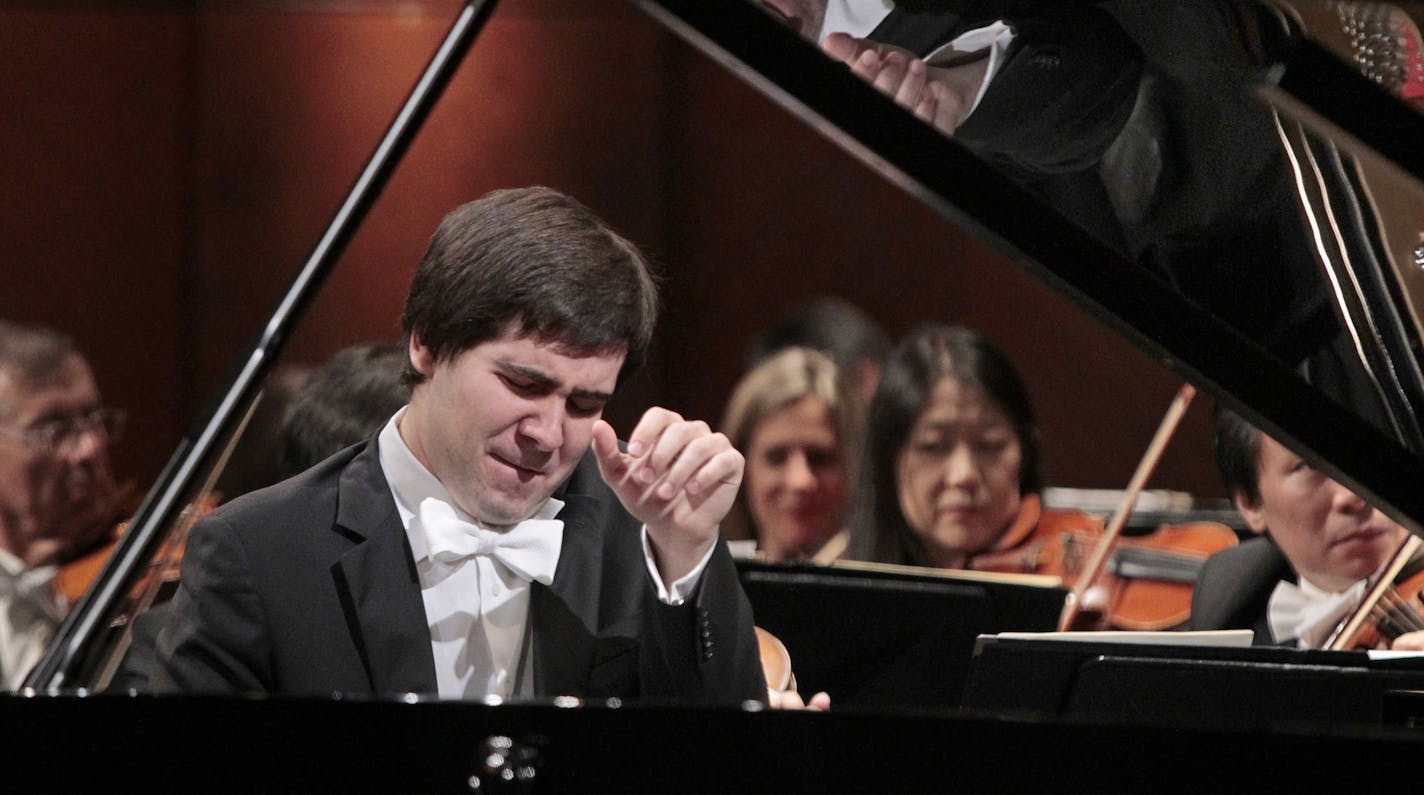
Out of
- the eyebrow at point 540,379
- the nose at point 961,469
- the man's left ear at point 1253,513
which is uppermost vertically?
the eyebrow at point 540,379

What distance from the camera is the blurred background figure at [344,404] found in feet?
6.86

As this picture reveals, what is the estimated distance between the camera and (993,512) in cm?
352

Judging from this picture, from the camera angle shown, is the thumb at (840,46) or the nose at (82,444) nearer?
the thumb at (840,46)

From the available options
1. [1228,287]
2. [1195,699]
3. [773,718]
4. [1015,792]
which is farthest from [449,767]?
[1228,287]

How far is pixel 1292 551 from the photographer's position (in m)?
2.64

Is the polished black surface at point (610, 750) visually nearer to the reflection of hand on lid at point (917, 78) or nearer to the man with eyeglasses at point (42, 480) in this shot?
the reflection of hand on lid at point (917, 78)

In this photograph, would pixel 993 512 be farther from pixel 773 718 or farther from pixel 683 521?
pixel 773 718

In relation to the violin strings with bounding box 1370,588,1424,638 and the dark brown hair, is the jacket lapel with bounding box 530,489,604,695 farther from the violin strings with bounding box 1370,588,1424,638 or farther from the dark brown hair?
the violin strings with bounding box 1370,588,1424,638

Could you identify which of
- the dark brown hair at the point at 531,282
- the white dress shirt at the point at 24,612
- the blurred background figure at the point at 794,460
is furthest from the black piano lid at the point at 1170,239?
the white dress shirt at the point at 24,612

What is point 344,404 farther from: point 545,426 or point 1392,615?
point 1392,615

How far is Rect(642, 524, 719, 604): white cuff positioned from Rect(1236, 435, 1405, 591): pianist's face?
136 cm

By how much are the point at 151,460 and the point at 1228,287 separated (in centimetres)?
448

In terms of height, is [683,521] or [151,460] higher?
[683,521]

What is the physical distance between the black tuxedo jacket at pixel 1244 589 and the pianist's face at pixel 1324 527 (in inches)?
3.3
